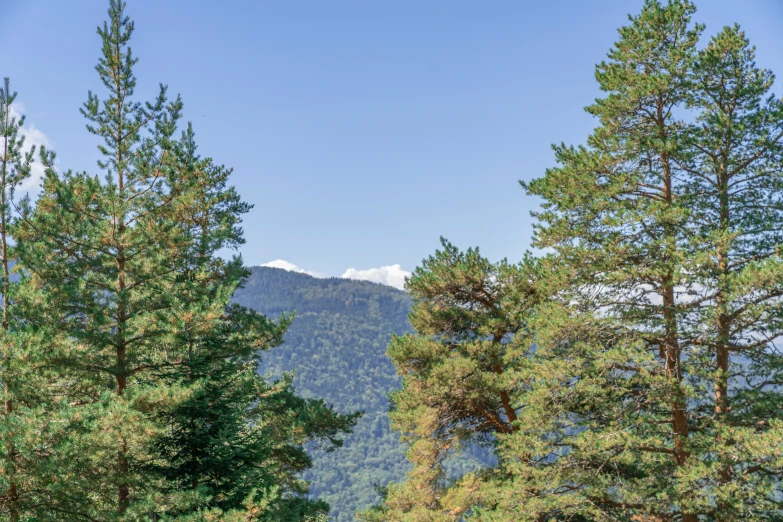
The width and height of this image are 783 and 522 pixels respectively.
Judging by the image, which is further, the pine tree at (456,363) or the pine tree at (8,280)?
the pine tree at (456,363)

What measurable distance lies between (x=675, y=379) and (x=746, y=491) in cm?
199

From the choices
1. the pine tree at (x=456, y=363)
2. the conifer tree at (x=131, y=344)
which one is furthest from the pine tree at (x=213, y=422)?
the pine tree at (x=456, y=363)

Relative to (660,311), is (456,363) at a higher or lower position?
lower

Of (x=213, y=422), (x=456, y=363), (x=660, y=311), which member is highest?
(x=660, y=311)

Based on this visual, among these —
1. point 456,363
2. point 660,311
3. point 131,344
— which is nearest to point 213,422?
point 131,344

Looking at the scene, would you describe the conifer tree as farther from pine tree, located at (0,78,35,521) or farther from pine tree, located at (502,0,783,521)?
pine tree, located at (502,0,783,521)

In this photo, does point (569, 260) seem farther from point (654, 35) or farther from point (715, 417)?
point (654, 35)

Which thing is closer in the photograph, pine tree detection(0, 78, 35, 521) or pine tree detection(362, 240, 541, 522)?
pine tree detection(0, 78, 35, 521)

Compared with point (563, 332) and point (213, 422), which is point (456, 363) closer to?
point (563, 332)

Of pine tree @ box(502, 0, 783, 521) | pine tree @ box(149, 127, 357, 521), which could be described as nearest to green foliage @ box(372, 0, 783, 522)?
pine tree @ box(502, 0, 783, 521)

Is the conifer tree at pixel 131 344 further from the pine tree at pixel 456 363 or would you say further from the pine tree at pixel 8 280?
the pine tree at pixel 456 363

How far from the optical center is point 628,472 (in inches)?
448

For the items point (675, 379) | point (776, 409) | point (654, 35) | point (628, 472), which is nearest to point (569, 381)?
point (675, 379)

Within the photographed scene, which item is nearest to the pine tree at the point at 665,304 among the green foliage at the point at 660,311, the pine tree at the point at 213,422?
the green foliage at the point at 660,311
